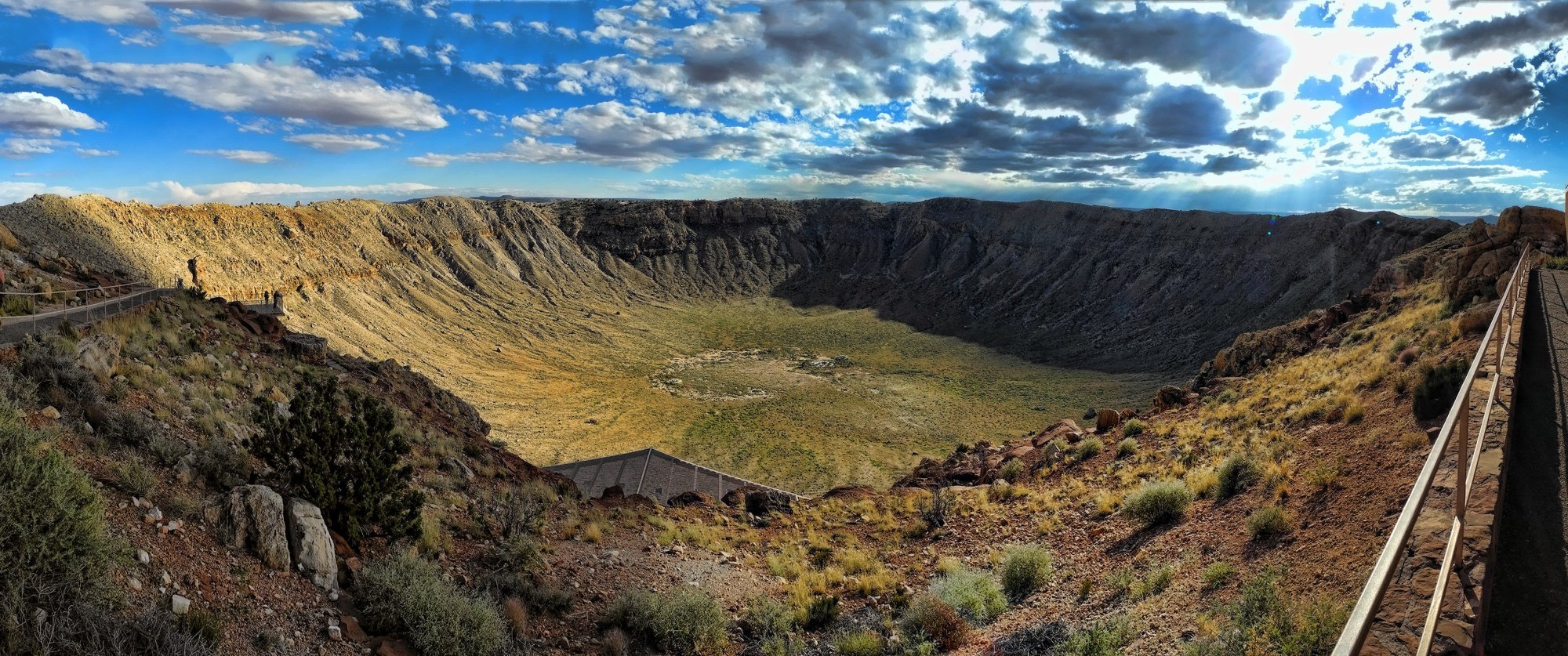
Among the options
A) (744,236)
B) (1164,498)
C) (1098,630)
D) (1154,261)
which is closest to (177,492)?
(1098,630)

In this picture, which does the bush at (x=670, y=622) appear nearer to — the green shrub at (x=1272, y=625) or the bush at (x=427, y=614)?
the bush at (x=427, y=614)

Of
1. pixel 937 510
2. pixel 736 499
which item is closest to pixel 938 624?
pixel 937 510

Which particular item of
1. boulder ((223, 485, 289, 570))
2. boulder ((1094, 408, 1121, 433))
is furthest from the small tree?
boulder ((1094, 408, 1121, 433))

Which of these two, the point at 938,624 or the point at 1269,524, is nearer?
the point at 1269,524

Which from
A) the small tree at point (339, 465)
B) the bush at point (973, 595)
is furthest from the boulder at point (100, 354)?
the bush at point (973, 595)

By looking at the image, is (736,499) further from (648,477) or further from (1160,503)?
(1160,503)
